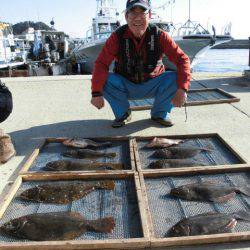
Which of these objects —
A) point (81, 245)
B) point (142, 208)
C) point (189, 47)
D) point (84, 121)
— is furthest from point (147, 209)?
point (189, 47)

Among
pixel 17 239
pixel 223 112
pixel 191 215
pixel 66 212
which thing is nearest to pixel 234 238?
pixel 191 215

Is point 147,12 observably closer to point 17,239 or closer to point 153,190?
point 153,190

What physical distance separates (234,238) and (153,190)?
90 cm

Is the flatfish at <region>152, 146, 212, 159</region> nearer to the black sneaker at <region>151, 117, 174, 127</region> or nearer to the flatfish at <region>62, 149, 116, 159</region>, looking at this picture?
the flatfish at <region>62, 149, 116, 159</region>

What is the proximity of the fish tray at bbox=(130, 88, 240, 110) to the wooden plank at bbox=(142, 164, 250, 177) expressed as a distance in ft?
8.51

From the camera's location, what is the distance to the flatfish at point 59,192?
2.99 meters

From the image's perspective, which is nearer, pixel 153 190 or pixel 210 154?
pixel 153 190

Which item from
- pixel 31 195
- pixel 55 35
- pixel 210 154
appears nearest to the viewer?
pixel 31 195

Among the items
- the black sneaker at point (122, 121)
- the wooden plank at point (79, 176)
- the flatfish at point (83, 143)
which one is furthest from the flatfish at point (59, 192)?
the black sneaker at point (122, 121)

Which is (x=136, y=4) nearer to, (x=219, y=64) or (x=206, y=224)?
(x=206, y=224)

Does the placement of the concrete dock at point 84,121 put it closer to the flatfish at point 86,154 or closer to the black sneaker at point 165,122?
the black sneaker at point 165,122

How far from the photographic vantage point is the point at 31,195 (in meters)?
3.03

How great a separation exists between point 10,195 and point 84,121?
253cm

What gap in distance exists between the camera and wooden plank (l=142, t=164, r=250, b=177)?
11.1 feet
